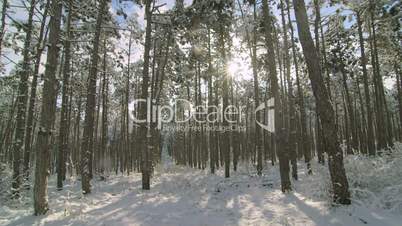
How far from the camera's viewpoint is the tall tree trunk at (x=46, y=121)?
24.4 ft

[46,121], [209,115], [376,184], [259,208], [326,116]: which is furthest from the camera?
[209,115]

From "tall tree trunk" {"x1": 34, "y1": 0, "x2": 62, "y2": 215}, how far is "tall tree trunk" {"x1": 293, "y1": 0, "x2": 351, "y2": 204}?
6664mm

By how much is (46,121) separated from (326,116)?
7380 millimetres

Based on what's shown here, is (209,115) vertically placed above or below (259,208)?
above

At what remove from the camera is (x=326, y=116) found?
21.9 ft

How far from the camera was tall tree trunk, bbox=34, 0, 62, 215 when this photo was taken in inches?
293

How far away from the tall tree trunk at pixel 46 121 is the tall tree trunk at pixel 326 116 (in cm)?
666

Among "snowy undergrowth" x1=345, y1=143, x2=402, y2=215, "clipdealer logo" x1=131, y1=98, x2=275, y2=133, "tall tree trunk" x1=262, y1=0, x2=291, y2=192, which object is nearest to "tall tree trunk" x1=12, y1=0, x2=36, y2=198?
"clipdealer logo" x1=131, y1=98, x2=275, y2=133

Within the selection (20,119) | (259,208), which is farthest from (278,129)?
(20,119)

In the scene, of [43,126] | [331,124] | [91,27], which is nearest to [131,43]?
[91,27]

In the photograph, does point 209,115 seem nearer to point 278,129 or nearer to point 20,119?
point 278,129

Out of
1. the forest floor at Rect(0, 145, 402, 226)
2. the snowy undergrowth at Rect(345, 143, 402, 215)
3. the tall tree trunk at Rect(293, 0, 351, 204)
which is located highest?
the tall tree trunk at Rect(293, 0, 351, 204)

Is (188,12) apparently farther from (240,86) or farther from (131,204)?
(240,86)

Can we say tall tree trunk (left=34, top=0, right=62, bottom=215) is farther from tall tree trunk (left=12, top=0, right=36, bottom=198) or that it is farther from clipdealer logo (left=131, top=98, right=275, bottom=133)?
clipdealer logo (left=131, top=98, right=275, bottom=133)
